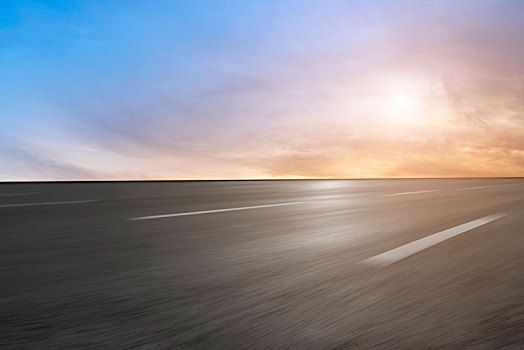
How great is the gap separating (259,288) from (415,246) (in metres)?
1.82

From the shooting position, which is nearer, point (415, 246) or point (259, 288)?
point (259, 288)

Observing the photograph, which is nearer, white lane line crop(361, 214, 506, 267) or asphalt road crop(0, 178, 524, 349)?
asphalt road crop(0, 178, 524, 349)

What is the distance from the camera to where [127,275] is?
2422mm

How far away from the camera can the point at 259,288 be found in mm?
2174

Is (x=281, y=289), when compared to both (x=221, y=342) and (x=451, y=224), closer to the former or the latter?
(x=221, y=342)

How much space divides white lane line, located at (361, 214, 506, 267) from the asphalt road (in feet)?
0.05

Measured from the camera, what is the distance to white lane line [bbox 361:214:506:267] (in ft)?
9.50

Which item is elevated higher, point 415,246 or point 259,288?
point 259,288

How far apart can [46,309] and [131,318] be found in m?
0.40

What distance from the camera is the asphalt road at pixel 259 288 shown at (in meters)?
1.55

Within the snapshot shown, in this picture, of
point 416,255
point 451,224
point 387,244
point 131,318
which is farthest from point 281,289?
point 451,224

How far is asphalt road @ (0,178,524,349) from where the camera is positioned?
1.55 m

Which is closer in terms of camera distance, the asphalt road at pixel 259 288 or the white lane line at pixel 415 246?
the asphalt road at pixel 259 288

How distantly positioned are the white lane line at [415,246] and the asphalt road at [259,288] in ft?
0.05
